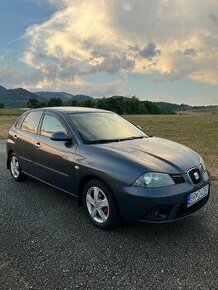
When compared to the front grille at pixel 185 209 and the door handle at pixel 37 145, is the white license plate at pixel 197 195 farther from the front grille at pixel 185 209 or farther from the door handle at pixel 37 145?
the door handle at pixel 37 145

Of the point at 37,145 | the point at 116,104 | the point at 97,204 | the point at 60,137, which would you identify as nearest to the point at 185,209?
the point at 97,204

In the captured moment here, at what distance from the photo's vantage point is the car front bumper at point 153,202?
3.86m

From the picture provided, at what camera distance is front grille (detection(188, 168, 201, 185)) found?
421 centimetres

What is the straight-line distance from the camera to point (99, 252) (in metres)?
3.77

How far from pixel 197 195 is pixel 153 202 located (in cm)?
71

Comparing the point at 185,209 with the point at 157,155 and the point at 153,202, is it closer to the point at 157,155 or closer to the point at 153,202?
the point at 153,202

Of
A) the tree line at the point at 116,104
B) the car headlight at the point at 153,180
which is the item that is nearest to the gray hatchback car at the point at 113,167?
the car headlight at the point at 153,180

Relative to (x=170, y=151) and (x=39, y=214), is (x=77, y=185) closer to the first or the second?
(x=39, y=214)

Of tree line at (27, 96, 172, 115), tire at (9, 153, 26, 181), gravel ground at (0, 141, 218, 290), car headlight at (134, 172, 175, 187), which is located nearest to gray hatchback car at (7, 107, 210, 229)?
car headlight at (134, 172, 175, 187)

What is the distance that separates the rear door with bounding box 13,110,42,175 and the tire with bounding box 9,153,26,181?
10.0 inches

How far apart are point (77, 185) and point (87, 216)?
1.49 ft

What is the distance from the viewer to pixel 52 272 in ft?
11.0

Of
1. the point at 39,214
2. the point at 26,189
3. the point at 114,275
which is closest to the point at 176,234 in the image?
the point at 114,275

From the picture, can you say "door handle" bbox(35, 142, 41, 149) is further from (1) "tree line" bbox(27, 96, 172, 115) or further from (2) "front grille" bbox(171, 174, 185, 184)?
(1) "tree line" bbox(27, 96, 172, 115)
